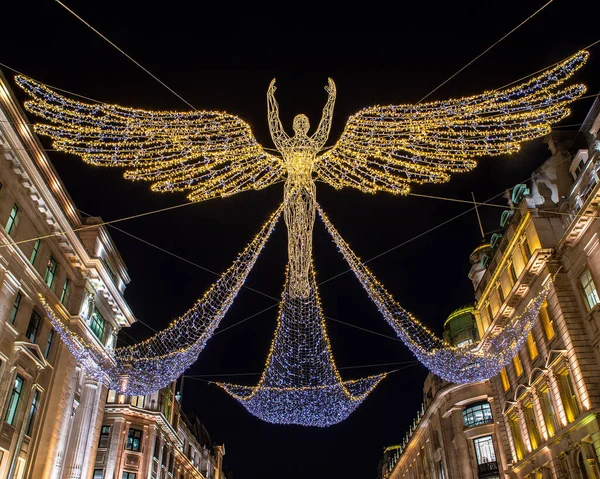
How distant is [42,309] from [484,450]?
104ft

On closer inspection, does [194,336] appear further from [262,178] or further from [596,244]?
[596,244]

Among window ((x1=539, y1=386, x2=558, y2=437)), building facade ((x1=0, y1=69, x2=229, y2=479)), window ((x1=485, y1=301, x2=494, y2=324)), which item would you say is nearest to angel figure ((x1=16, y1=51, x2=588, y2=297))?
building facade ((x1=0, y1=69, x2=229, y2=479))

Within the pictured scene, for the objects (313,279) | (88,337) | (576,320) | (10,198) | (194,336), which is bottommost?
(194,336)

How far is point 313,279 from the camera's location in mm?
16344

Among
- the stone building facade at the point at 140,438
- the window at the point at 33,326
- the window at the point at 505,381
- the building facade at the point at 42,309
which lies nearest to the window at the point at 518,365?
the window at the point at 505,381

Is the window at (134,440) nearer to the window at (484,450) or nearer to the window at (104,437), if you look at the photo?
the window at (104,437)

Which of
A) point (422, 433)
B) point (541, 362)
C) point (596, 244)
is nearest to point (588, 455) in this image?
point (541, 362)

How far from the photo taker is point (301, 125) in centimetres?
1288

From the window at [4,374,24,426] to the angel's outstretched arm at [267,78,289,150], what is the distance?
53.0 feet

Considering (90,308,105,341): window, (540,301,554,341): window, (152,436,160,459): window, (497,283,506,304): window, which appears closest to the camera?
(540,301,554,341): window

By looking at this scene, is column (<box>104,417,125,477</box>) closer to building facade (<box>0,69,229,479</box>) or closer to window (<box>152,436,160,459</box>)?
window (<box>152,436,160,459</box>)

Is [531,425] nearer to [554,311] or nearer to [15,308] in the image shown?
[554,311]

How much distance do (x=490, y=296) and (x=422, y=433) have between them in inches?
948

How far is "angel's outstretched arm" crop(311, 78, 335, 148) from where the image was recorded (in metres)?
12.4
